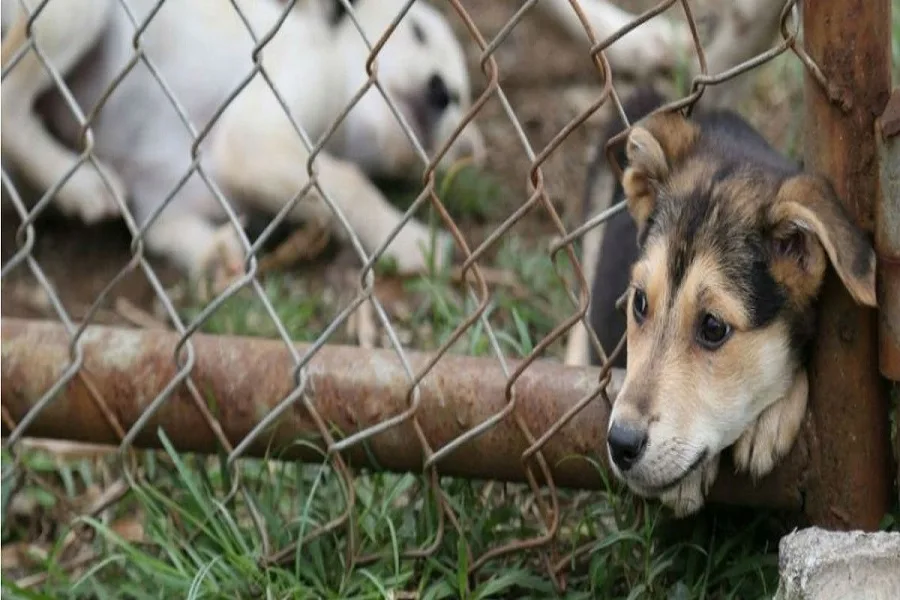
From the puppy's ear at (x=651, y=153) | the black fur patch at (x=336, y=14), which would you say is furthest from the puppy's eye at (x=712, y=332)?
the black fur patch at (x=336, y=14)

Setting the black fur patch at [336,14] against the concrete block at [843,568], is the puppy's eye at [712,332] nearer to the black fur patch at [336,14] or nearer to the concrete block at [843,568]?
the concrete block at [843,568]

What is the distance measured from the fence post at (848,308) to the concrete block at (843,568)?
21cm

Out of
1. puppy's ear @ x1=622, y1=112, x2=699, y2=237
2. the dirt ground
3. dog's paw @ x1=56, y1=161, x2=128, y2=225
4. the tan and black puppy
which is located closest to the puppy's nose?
the tan and black puppy

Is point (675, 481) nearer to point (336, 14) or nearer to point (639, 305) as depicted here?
point (639, 305)

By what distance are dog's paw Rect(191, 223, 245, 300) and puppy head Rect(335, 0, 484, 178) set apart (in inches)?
27.6

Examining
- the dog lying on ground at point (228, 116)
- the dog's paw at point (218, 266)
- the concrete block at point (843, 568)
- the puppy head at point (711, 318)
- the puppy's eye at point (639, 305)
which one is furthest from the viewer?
the dog lying on ground at point (228, 116)

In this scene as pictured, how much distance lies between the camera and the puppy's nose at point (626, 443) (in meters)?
2.03

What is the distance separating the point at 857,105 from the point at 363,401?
3.34ft

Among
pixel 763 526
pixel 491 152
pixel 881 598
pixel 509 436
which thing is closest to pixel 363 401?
pixel 509 436

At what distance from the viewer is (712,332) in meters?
2.10

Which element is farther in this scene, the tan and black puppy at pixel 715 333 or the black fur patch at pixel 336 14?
the black fur patch at pixel 336 14

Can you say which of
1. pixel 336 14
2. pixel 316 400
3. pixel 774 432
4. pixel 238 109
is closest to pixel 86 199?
pixel 238 109

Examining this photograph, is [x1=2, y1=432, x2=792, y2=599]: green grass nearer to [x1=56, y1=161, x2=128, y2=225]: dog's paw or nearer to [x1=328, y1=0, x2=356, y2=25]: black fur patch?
[x1=56, y1=161, x2=128, y2=225]: dog's paw

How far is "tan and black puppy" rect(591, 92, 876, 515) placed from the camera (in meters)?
2.03
